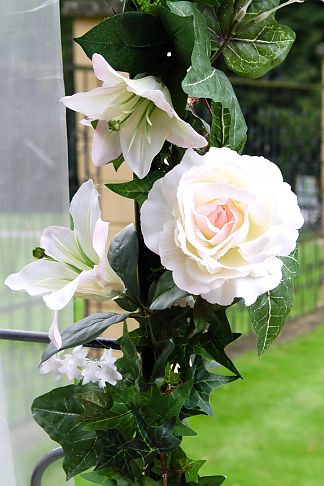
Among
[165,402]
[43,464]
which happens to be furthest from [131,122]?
[43,464]

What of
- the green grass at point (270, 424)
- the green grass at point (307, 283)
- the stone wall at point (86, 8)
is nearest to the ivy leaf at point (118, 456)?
the green grass at point (270, 424)

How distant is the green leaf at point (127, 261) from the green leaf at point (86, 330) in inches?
1.0

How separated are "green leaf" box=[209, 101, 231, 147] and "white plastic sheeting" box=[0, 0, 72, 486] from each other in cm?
48

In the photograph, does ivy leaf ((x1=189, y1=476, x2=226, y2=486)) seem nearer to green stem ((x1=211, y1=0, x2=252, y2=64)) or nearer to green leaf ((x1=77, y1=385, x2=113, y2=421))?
green leaf ((x1=77, y1=385, x2=113, y2=421))

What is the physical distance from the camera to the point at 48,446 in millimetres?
1146

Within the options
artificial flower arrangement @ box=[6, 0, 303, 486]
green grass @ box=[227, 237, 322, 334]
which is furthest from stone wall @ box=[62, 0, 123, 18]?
artificial flower arrangement @ box=[6, 0, 303, 486]

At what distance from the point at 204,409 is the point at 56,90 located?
0.55 m

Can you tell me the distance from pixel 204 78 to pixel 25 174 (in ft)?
1.80

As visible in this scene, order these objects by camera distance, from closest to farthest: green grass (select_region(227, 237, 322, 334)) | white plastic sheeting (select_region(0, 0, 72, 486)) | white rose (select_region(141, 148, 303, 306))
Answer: white rose (select_region(141, 148, 303, 306)) < white plastic sheeting (select_region(0, 0, 72, 486)) < green grass (select_region(227, 237, 322, 334))

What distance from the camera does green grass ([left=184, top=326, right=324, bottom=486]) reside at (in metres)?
3.05

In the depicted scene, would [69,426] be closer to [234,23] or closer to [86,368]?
[86,368]

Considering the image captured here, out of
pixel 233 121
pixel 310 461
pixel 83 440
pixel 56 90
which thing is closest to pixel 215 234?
pixel 233 121

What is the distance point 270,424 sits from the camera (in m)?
3.53

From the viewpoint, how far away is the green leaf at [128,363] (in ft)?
2.23
